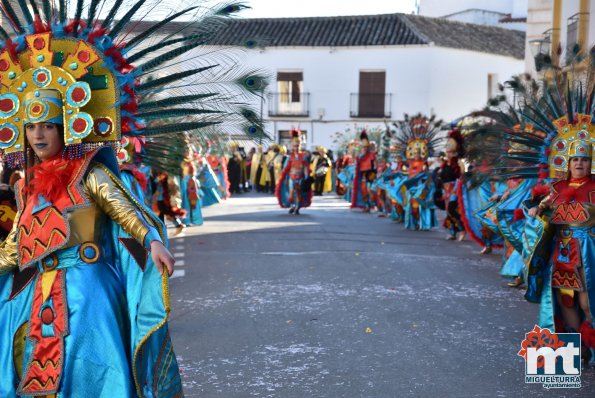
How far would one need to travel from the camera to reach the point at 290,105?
138 ft

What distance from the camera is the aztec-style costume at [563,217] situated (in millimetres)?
6281

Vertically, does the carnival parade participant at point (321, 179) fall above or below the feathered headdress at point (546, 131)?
below

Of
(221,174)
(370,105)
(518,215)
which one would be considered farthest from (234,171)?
(518,215)

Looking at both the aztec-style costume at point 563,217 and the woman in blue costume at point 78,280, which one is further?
the aztec-style costume at point 563,217

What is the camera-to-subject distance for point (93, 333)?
12.4 ft

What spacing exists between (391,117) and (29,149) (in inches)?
1465

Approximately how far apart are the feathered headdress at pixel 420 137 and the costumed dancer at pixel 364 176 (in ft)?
11.2

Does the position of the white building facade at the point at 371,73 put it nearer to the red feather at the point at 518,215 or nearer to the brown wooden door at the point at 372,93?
the brown wooden door at the point at 372,93

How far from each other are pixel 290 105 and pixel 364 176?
66.1 feet

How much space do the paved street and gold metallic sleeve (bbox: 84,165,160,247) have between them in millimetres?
1995

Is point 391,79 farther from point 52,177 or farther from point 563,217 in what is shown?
point 52,177

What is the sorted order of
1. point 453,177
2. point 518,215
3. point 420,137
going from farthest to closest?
point 420,137 < point 453,177 < point 518,215

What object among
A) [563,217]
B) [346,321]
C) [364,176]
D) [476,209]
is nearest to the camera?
[563,217]

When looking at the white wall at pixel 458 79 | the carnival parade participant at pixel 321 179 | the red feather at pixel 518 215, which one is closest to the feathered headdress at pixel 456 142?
the red feather at pixel 518 215
